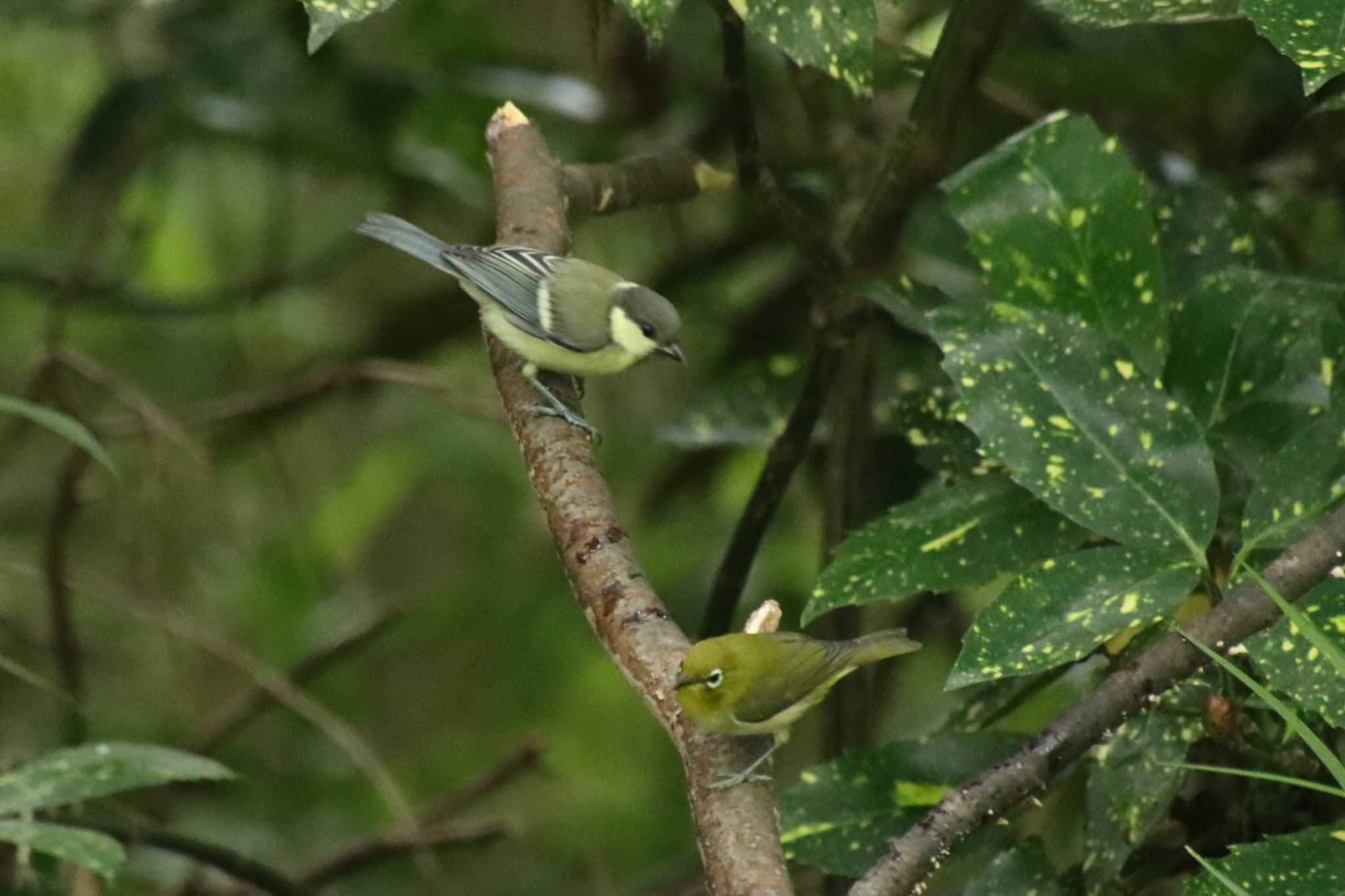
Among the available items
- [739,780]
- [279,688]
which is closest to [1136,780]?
[739,780]

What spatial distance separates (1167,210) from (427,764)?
2.78 metres

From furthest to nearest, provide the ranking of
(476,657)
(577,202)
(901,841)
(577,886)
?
(476,657), (577,886), (577,202), (901,841)

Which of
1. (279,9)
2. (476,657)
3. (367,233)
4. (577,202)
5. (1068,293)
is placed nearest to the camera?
(1068,293)

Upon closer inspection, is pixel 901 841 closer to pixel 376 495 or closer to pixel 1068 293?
pixel 1068 293

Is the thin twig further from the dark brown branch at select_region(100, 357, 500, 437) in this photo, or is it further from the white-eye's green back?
the white-eye's green back

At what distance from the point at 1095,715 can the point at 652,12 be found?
666 millimetres

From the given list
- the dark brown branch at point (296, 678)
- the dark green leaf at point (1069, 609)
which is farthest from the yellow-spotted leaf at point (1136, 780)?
the dark brown branch at point (296, 678)

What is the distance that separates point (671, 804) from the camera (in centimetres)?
385

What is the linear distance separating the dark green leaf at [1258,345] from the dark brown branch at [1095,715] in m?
0.37

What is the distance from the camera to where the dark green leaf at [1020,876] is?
149 cm

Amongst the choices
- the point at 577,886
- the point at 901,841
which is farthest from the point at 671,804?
the point at 901,841

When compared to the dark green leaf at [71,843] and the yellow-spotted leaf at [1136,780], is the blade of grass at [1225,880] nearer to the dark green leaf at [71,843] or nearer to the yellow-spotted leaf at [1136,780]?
the yellow-spotted leaf at [1136,780]

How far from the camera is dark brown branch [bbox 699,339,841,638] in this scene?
1.91 metres

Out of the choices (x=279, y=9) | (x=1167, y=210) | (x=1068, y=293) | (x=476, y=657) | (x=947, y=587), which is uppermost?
(x=279, y=9)
